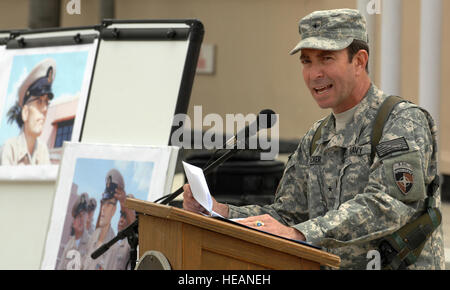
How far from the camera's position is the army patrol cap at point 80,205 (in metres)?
3.38

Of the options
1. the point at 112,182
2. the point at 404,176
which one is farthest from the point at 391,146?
the point at 112,182

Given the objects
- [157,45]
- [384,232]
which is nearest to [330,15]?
[384,232]

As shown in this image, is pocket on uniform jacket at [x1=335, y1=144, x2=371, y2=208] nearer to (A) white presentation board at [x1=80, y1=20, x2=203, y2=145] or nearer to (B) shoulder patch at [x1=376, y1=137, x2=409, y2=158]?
(B) shoulder patch at [x1=376, y1=137, x2=409, y2=158]

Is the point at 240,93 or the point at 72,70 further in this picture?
the point at 240,93

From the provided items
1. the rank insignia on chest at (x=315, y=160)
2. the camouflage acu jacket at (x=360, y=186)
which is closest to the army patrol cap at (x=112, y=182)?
the camouflage acu jacket at (x=360, y=186)

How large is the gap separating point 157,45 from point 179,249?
182 cm

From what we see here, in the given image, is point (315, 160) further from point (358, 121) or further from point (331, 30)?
point (331, 30)

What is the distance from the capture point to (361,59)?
2236 millimetres

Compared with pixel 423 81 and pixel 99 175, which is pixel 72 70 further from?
pixel 423 81

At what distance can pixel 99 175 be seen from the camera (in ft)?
11.0

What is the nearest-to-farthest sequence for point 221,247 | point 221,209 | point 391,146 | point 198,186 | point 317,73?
1. point 221,247
2. point 198,186
3. point 391,146
4. point 317,73
5. point 221,209

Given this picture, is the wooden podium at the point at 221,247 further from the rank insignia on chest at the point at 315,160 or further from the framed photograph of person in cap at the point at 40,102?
the framed photograph of person in cap at the point at 40,102

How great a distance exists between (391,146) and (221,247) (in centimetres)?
63

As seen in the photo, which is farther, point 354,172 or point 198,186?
point 354,172
